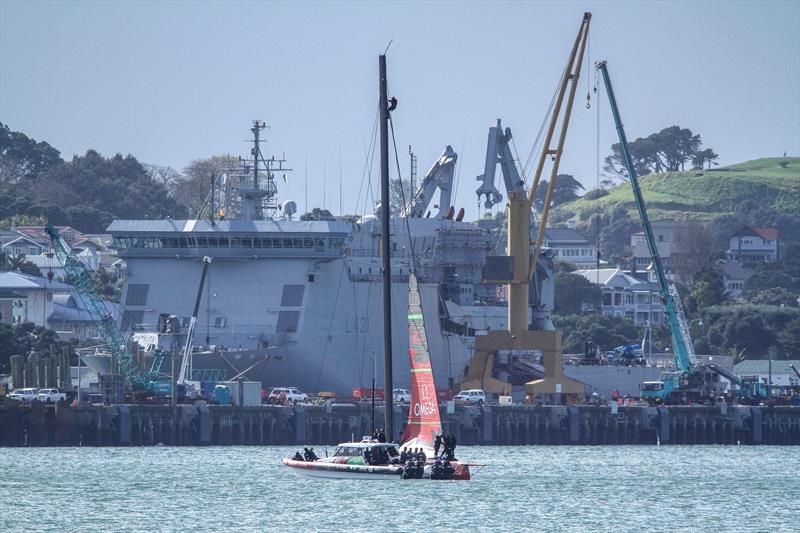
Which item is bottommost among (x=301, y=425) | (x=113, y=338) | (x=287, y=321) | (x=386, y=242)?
(x=301, y=425)

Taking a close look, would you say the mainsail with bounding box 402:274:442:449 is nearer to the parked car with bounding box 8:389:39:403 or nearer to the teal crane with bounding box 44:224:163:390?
the parked car with bounding box 8:389:39:403

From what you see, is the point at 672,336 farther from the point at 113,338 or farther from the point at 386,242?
the point at 386,242

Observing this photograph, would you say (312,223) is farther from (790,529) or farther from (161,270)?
(790,529)

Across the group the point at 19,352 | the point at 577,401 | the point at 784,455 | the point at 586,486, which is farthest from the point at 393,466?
the point at 19,352

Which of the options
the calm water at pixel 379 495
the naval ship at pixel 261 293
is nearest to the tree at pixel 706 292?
the naval ship at pixel 261 293

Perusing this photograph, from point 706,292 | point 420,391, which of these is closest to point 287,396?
point 420,391

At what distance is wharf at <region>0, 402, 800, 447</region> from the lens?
282 ft

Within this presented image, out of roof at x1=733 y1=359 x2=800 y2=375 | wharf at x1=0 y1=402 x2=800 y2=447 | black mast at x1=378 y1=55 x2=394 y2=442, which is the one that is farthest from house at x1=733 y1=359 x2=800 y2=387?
black mast at x1=378 y1=55 x2=394 y2=442

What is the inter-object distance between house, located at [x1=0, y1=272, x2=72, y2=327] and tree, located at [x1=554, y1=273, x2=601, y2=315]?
60011 millimetres

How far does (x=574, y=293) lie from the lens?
195250 mm

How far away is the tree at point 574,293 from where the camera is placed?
19275cm

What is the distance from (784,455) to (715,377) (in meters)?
24.5

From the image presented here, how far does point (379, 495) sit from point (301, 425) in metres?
23.2

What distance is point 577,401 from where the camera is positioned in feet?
338
